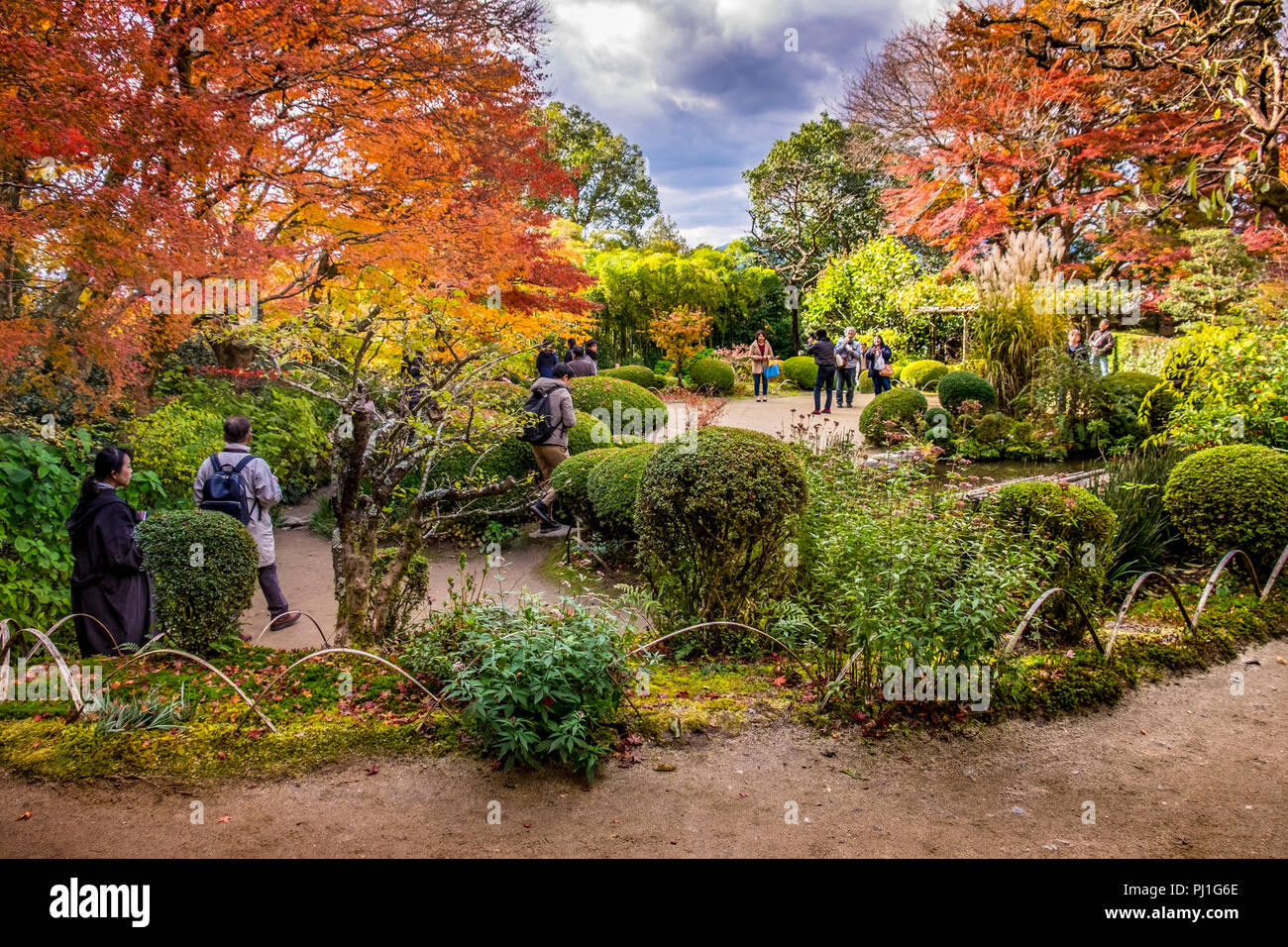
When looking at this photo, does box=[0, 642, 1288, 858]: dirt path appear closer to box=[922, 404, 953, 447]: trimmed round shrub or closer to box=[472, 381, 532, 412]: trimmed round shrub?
box=[472, 381, 532, 412]: trimmed round shrub

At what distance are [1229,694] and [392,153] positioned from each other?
6.18 metres

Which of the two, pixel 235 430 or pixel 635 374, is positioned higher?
pixel 635 374

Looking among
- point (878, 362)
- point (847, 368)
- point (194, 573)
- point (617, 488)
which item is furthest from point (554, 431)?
point (847, 368)

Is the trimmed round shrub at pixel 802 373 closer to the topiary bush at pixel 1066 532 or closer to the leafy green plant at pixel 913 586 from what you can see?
the topiary bush at pixel 1066 532

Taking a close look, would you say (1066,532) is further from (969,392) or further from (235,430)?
(969,392)

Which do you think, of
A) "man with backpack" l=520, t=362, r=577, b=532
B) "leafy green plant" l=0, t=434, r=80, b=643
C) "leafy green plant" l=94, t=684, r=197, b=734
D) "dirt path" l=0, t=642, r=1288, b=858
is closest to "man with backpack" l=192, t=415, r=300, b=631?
"leafy green plant" l=0, t=434, r=80, b=643

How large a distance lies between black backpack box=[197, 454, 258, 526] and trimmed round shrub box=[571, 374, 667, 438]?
481cm

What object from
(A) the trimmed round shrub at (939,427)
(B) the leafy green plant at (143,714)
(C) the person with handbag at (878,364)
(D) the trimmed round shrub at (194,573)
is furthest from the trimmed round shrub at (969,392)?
(B) the leafy green plant at (143,714)

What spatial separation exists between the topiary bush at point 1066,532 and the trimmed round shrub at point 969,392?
560cm

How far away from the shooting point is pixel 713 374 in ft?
59.8

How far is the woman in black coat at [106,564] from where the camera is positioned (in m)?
4.14

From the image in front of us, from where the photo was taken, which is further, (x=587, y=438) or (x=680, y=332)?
(x=680, y=332)

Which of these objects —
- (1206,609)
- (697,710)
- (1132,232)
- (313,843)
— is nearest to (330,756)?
(313,843)

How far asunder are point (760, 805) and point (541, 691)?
0.85 meters
